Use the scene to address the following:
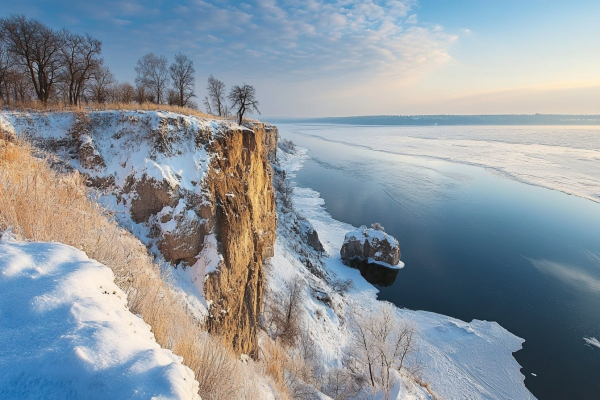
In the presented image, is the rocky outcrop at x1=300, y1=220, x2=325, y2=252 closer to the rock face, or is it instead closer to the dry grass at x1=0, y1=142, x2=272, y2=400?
the rock face

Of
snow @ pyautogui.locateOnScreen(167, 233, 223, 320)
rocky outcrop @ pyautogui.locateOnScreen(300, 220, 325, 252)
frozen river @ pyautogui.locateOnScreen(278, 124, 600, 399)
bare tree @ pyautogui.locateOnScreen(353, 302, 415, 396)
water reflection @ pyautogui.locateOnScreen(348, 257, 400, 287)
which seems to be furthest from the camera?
rocky outcrop @ pyautogui.locateOnScreen(300, 220, 325, 252)

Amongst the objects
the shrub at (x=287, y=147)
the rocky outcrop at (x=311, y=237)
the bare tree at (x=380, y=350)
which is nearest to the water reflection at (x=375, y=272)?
the rocky outcrop at (x=311, y=237)

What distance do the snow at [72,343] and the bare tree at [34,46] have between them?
50.3ft

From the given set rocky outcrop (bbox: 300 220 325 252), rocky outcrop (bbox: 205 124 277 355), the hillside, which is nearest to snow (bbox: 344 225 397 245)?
rocky outcrop (bbox: 300 220 325 252)

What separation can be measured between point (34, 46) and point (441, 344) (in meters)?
26.7

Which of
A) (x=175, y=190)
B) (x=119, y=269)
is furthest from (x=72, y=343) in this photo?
(x=175, y=190)

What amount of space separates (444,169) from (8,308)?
63934 millimetres

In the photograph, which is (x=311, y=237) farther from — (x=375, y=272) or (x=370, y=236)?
(x=375, y=272)

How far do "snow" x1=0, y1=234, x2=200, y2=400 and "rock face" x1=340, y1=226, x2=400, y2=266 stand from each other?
24.4 metres

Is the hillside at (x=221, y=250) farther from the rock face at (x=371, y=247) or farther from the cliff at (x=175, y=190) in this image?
the rock face at (x=371, y=247)

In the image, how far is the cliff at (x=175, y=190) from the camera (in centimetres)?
916

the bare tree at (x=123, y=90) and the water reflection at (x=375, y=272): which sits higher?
the bare tree at (x=123, y=90)

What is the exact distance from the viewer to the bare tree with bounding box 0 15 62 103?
12859 millimetres

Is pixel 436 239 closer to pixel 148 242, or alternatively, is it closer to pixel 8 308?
pixel 148 242
